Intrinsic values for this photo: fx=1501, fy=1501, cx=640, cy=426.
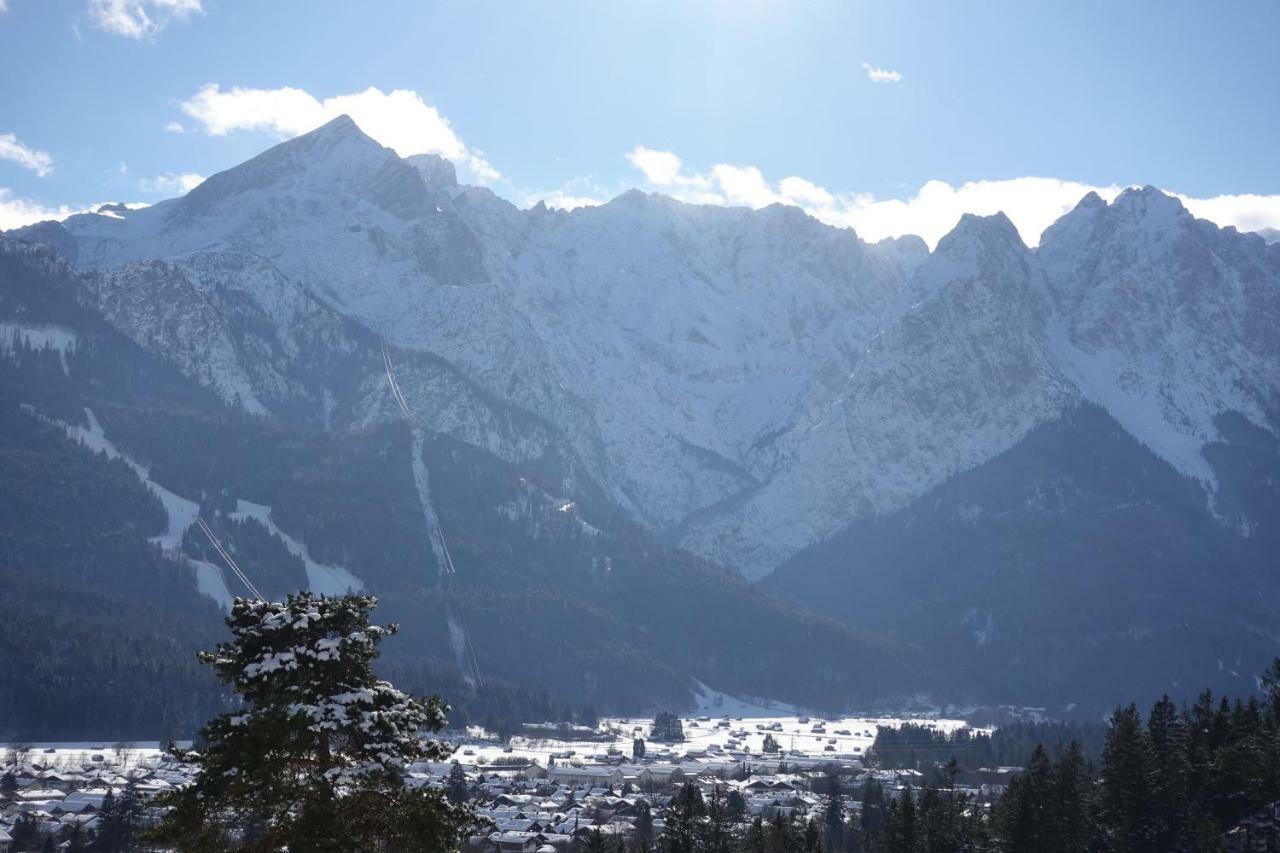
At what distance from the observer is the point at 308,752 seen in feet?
102

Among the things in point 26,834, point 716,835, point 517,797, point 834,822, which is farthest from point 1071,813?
point 517,797

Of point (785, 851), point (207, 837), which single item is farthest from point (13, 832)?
point (207, 837)

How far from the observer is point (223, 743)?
30.8 metres

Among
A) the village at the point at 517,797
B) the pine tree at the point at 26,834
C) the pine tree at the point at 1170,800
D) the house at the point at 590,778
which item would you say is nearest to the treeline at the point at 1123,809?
the pine tree at the point at 1170,800

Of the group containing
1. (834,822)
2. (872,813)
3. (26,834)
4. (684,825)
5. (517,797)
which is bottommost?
(26,834)

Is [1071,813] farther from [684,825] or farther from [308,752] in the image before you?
[308,752]

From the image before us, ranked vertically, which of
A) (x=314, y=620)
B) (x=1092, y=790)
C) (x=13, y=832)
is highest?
(x=314, y=620)

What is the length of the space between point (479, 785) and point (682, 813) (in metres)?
83.5

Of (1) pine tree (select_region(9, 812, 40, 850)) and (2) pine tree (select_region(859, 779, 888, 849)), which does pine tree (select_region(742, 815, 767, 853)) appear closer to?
(2) pine tree (select_region(859, 779, 888, 849))

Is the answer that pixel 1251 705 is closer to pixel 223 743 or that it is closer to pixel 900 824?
pixel 900 824

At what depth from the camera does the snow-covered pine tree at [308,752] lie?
30359mm

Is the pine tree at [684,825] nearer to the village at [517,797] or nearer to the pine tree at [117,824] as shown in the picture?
the village at [517,797]

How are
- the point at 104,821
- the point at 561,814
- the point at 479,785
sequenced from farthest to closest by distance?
the point at 479,785 → the point at 561,814 → the point at 104,821

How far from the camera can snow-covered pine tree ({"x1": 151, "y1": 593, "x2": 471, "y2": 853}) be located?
99.6 ft
